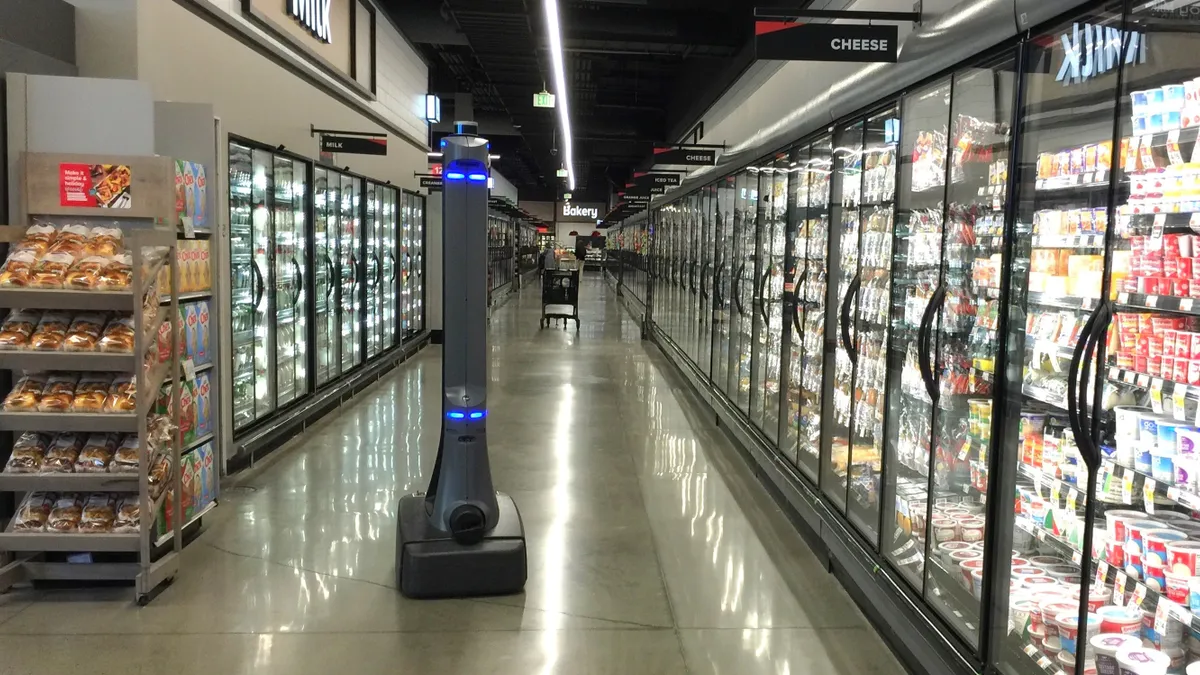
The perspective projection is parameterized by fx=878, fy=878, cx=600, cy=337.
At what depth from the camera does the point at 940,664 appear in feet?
10.8

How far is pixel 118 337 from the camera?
167 inches

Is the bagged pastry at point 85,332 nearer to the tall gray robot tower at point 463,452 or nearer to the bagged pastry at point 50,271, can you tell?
the bagged pastry at point 50,271

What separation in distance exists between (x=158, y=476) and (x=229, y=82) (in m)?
3.50

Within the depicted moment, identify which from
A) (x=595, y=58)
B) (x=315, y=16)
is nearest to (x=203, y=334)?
(x=315, y=16)

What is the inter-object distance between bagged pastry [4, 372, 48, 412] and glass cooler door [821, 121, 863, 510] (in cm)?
413

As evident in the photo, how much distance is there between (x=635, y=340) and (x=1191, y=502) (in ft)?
46.2

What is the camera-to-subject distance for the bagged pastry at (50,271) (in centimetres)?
415

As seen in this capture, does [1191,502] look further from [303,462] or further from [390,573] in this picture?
[303,462]

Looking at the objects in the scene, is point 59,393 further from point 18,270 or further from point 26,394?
point 18,270

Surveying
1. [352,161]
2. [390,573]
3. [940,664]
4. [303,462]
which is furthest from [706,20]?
[940,664]

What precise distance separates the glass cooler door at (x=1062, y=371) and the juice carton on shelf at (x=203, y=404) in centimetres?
411

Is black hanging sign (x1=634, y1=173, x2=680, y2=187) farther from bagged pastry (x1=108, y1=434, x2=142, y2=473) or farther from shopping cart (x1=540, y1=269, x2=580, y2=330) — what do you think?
bagged pastry (x1=108, y1=434, x2=142, y2=473)

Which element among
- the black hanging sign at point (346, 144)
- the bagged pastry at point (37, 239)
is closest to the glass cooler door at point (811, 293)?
the bagged pastry at point (37, 239)

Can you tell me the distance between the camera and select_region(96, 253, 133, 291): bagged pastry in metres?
4.21
